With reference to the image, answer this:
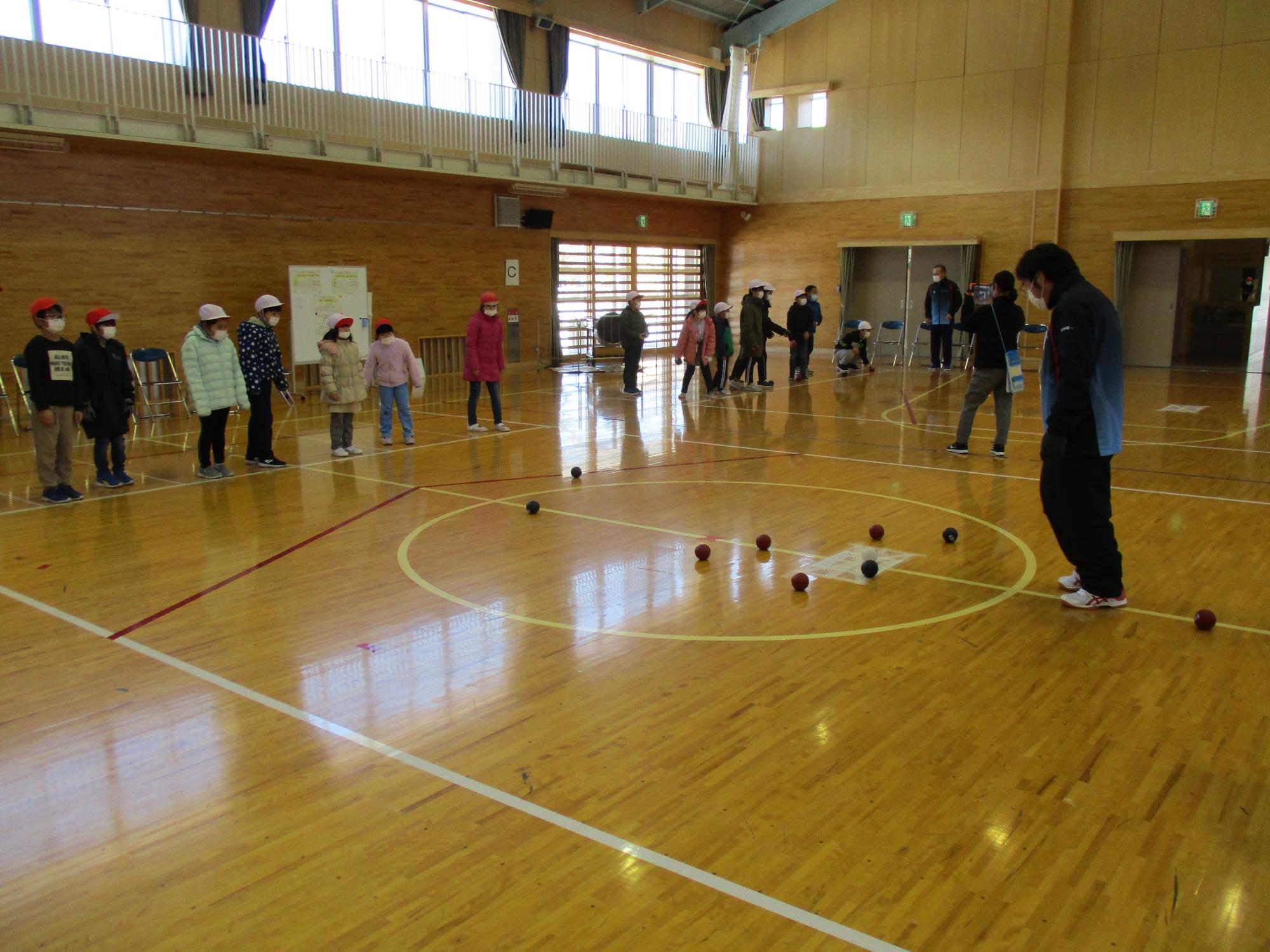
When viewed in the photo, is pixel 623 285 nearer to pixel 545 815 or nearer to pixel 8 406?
pixel 8 406

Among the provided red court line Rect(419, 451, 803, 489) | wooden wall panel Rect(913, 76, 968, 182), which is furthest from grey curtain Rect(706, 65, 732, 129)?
red court line Rect(419, 451, 803, 489)

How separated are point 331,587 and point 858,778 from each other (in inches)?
153

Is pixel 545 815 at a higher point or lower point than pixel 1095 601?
lower

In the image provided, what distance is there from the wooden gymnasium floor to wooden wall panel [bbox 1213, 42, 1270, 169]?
14.5m

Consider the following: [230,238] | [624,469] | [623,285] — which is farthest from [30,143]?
[623,285]

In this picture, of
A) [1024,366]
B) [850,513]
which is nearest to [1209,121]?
[1024,366]

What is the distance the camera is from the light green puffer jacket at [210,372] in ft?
31.7

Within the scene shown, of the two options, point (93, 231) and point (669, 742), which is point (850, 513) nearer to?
point (669, 742)

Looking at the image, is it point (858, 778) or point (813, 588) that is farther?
point (813, 588)

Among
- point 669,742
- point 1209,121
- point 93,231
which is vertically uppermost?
point 1209,121

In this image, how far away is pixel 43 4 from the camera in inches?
556

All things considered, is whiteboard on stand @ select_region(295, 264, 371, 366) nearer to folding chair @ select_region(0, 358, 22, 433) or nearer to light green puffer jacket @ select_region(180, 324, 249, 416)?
folding chair @ select_region(0, 358, 22, 433)

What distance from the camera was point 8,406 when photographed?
43.3 feet

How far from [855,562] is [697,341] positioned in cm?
994
